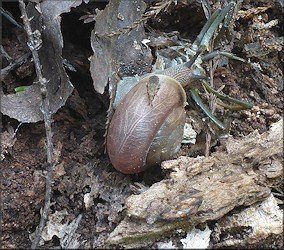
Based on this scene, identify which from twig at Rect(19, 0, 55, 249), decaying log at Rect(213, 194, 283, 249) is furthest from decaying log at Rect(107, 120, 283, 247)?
twig at Rect(19, 0, 55, 249)

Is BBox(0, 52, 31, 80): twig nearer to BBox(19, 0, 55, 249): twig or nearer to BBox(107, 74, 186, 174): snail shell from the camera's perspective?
BBox(19, 0, 55, 249): twig

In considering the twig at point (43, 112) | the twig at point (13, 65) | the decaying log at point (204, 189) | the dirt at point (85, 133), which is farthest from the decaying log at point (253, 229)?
the twig at point (13, 65)

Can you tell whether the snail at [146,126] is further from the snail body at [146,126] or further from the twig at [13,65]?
the twig at [13,65]

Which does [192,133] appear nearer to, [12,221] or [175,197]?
[175,197]

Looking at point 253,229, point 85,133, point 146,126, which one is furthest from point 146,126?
point 253,229

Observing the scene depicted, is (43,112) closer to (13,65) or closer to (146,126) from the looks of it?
(13,65)

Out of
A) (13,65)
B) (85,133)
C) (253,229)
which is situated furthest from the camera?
(85,133)
